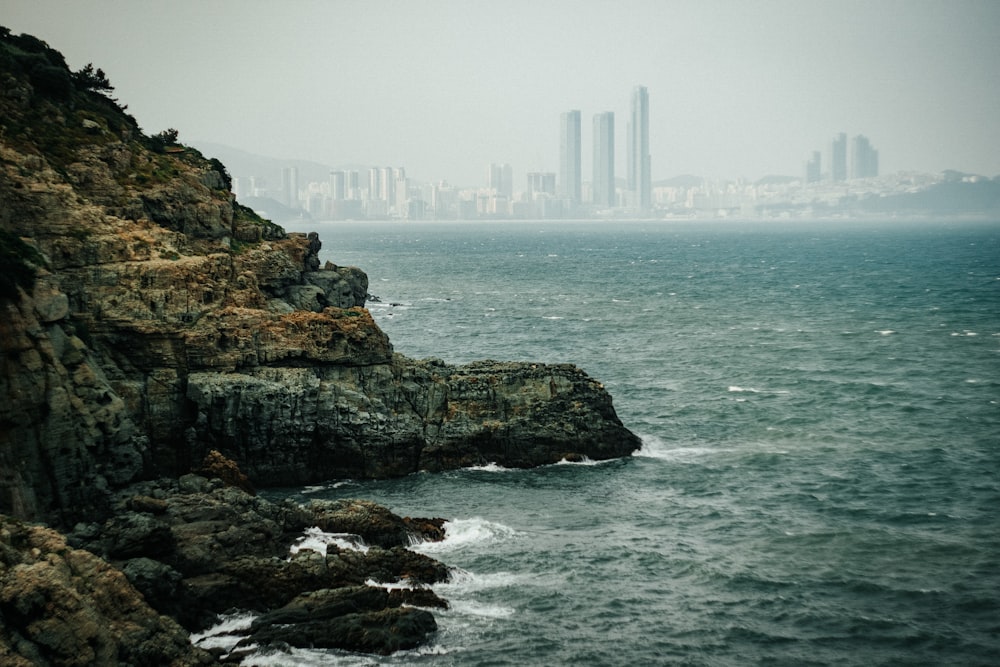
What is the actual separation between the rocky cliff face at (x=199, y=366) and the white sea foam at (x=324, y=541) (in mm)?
8097

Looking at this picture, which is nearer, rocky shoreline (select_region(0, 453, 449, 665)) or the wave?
rocky shoreline (select_region(0, 453, 449, 665))

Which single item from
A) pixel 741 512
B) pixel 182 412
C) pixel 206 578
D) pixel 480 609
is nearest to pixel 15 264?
pixel 182 412

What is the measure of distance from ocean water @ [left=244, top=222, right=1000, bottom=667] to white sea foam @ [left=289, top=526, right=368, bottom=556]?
313 centimetres

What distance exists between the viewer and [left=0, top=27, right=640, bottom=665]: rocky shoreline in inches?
1243

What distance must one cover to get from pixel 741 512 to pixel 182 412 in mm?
25413

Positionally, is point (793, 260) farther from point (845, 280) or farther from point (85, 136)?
point (85, 136)

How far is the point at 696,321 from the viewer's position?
103312 millimetres

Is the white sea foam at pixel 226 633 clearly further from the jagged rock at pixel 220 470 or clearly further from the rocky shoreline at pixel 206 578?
the jagged rock at pixel 220 470

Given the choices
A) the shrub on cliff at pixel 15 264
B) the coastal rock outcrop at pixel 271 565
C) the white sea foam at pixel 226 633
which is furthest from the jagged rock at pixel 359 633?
the shrub on cliff at pixel 15 264

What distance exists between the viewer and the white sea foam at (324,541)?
37906mm

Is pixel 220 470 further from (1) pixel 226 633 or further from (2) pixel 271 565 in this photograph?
(1) pixel 226 633

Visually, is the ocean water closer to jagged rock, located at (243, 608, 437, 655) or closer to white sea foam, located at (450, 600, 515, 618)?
white sea foam, located at (450, 600, 515, 618)

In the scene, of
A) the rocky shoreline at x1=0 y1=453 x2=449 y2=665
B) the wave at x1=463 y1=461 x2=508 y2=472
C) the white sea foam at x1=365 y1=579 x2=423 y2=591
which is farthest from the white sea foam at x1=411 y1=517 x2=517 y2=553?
the wave at x1=463 y1=461 x2=508 y2=472

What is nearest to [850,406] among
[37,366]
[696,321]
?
[696,321]
